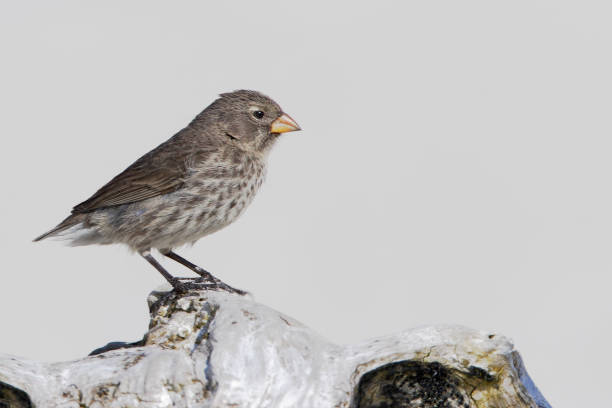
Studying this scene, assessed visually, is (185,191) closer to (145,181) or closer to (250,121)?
(145,181)

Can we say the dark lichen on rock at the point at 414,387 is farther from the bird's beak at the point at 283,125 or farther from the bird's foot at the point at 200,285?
the bird's beak at the point at 283,125

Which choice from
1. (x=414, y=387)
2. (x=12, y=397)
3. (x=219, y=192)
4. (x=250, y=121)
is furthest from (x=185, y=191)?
(x=414, y=387)

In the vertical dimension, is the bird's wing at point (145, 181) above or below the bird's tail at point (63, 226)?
above

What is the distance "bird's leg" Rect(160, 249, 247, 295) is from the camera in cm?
665

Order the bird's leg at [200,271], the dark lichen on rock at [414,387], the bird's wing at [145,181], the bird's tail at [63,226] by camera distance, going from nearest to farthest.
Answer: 1. the dark lichen on rock at [414,387]
2. the bird's leg at [200,271]
3. the bird's wing at [145,181]
4. the bird's tail at [63,226]

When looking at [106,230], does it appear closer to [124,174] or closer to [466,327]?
[124,174]

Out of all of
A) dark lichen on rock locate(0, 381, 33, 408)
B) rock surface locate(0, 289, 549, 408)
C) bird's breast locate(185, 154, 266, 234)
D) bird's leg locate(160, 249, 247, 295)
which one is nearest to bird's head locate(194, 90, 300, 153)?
bird's breast locate(185, 154, 266, 234)

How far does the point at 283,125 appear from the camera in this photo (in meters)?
7.58

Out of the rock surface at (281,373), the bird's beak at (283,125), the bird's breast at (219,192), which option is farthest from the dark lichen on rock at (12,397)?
the bird's beak at (283,125)

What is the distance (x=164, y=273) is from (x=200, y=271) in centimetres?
44

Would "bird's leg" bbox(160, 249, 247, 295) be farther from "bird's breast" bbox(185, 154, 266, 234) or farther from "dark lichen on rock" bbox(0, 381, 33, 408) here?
"dark lichen on rock" bbox(0, 381, 33, 408)

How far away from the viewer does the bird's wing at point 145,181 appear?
7.05 m

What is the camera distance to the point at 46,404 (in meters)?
4.18

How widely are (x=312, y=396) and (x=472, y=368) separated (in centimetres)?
80
